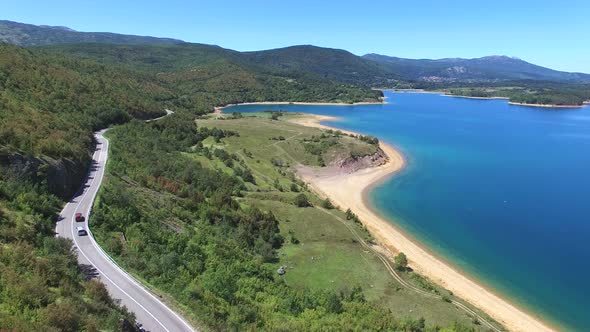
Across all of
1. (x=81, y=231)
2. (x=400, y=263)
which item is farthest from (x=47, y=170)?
(x=400, y=263)

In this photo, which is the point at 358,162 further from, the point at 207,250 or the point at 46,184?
the point at 46,184

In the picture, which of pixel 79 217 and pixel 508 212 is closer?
pixel 79 217

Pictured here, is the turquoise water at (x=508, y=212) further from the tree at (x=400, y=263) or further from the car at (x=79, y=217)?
the car at (x=79, y=217)

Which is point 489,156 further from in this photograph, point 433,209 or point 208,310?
point 208,310

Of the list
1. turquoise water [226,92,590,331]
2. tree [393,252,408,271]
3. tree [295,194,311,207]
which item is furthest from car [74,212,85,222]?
turquoise water [226,92,590,331]

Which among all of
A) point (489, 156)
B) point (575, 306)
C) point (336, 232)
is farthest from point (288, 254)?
point (489, 156)

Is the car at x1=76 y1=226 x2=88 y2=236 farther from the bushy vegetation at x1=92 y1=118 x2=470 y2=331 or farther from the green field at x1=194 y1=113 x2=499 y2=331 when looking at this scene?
the green field at x1=194 y1=113 x2=499 y2=331

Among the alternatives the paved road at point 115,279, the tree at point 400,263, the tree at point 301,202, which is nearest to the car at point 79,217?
the paved road at point 115,279
